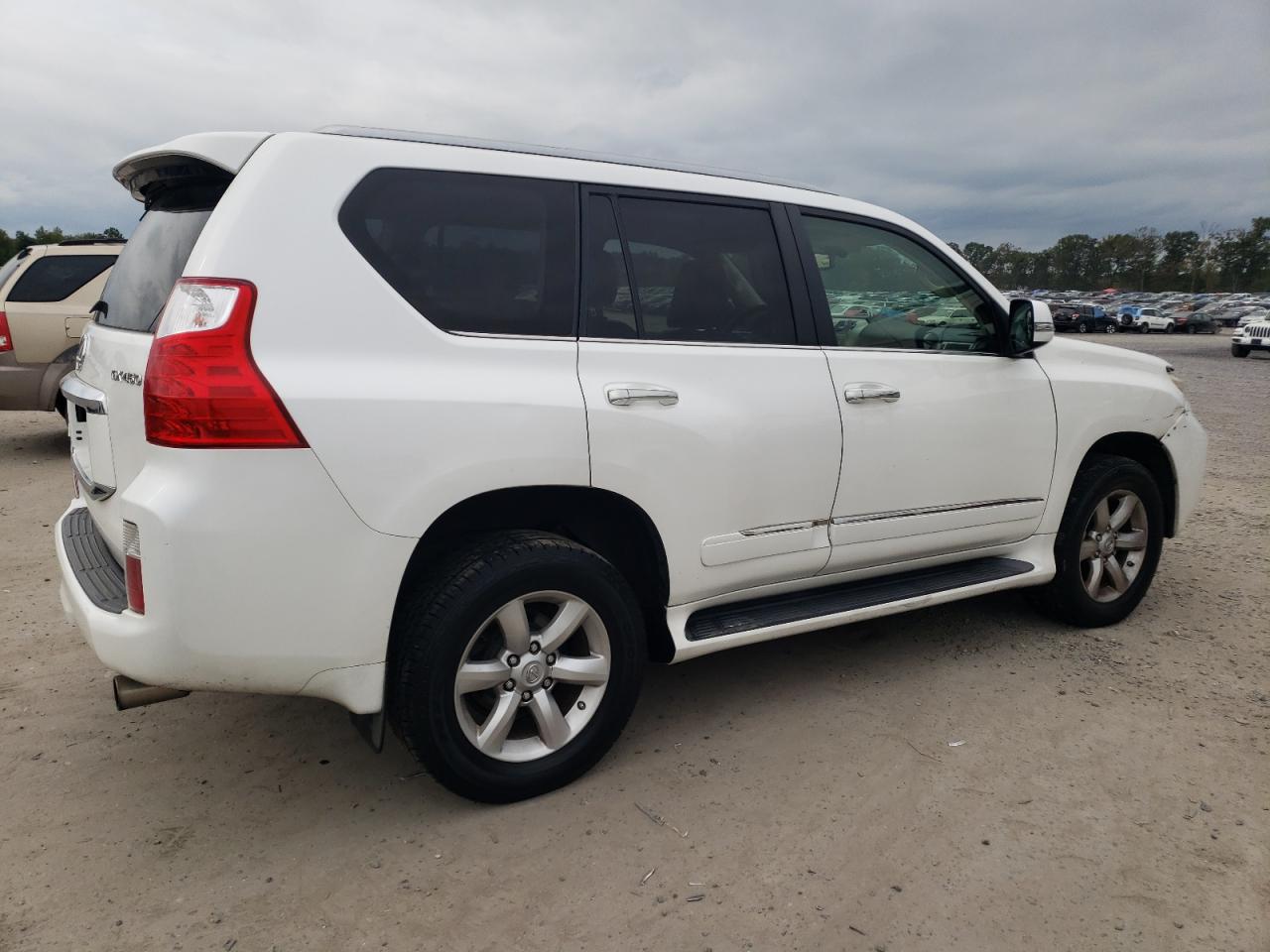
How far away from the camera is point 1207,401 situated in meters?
14.3

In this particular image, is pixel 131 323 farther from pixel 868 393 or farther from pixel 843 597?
pixel 843 597

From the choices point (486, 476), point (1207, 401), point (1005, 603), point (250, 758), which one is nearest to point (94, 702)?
point (250, 758)

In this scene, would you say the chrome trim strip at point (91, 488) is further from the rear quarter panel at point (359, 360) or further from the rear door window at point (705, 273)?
the rear door window at point (705, 273)

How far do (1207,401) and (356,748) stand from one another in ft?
49.7

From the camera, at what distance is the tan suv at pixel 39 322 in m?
7.92

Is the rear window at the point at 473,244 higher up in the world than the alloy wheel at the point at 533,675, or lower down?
higher up

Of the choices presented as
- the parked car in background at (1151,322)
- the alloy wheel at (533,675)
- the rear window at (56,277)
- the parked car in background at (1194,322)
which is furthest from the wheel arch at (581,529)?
the parked car in background at (1194,322)

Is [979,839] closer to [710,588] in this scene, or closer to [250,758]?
[710,588]

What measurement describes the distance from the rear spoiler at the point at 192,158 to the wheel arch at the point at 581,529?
1.12 meters

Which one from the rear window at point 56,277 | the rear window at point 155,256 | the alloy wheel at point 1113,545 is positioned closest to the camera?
the rear window at point 155,256

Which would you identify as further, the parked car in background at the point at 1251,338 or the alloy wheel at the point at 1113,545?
the parked car in background at the point at 1251,338

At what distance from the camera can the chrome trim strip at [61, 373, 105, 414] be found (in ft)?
8.53

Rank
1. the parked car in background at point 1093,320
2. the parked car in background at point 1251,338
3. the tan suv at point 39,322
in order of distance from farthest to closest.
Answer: the parked car in background at point 1093,320
the parked car in background at point 1251,338
the tan suv at point 39,322

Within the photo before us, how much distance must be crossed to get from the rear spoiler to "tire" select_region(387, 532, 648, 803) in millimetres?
1239
